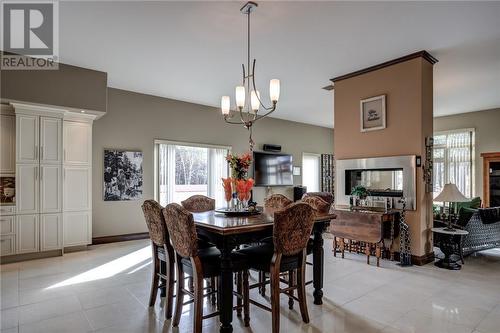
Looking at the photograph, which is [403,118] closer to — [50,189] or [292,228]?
[292,228]

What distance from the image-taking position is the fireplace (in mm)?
4262

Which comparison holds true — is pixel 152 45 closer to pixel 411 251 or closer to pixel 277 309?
pixel 277 309

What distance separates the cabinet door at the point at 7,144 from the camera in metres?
4.44

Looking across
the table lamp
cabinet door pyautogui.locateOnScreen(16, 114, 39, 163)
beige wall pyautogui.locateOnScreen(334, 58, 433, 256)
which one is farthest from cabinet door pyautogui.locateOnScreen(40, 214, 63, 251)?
the table lamp

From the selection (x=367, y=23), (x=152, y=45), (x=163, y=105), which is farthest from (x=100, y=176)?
(x=367, y=23)

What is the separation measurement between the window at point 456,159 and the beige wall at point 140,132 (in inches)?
213

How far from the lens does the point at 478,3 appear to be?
2992mm

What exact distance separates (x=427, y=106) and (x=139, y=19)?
13.3 feet

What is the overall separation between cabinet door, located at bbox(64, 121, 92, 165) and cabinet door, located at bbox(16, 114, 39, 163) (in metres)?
0.48

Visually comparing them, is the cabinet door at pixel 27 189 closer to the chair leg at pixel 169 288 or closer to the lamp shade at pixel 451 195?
the chair leg at pixel 169 288

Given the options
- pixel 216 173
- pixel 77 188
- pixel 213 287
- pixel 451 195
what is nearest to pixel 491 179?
pixel 451 195

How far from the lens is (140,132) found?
6.07 m

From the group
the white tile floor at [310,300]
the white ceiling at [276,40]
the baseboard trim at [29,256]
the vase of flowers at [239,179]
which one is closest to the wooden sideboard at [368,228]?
the white tile floor at [310,300]

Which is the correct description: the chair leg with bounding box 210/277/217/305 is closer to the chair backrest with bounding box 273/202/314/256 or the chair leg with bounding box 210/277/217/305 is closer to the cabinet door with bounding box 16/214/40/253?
the chair backrest with bounding box 273/202/314/256
